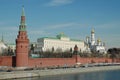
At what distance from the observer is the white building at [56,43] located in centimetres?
10479

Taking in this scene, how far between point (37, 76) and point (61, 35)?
71469 millimetres

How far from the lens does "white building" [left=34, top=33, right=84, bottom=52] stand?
344ft

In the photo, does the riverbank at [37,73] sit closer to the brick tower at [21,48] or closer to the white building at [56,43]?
the brick tower at [21,48]

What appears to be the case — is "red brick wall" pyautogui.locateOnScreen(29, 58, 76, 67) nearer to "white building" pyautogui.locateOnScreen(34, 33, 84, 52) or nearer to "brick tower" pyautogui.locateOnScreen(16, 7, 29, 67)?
"brick tower" pyautogui.locateOnScreen(16, 7, 29, 67)

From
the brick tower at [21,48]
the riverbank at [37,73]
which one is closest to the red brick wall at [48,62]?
the brick tower at [21,48]

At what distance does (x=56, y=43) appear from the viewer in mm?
109688

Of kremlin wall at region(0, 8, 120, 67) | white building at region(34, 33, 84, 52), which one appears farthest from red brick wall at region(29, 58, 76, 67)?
white building at region(34, 33, 84, 52)

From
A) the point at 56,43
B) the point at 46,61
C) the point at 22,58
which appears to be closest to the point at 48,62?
the point at 46,61

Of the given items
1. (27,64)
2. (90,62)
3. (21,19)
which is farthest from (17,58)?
(90,62)

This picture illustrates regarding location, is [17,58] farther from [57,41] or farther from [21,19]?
[57,41]

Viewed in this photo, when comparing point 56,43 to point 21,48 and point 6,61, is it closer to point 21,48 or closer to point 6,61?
point 6,61

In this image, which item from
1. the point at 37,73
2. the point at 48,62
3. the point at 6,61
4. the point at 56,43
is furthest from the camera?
the point at 56,43

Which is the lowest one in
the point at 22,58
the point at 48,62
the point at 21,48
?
the point at 48,62

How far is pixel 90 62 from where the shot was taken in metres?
77.1
